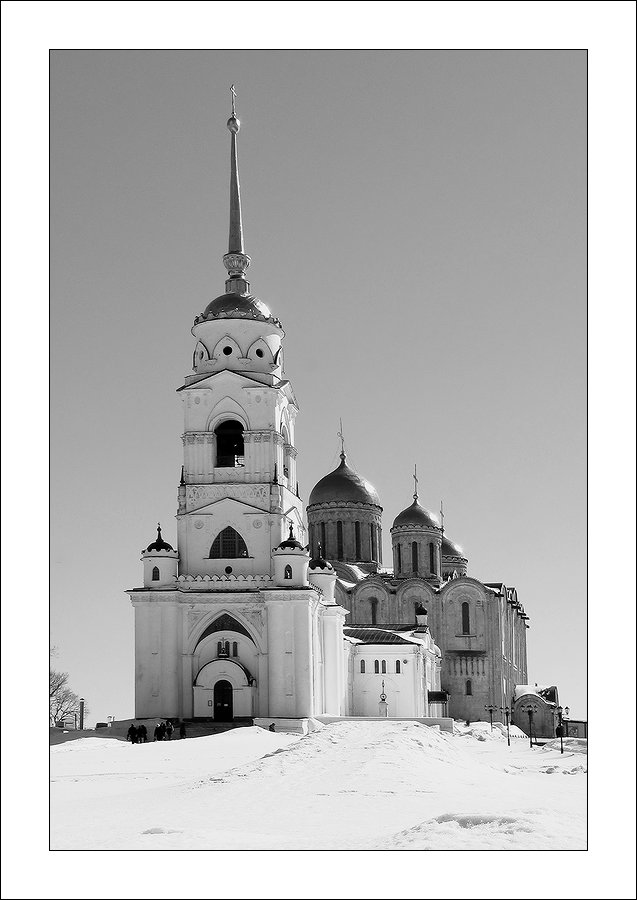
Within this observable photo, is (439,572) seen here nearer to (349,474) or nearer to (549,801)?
(349,474)

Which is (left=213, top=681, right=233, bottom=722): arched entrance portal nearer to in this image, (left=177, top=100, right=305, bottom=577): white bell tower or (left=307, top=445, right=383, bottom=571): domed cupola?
(left=177, top=100, right=305, bottom=577): white bell tower

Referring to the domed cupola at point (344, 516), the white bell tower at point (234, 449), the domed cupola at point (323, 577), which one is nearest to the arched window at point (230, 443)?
the white bell tower at point (234, 449)

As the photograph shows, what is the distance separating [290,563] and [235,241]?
44.6 feet

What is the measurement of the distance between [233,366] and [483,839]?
3190cm

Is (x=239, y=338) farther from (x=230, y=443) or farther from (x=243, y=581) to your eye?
(x=243, y=581)

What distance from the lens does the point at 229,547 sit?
147ft

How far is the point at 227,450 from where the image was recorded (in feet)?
151

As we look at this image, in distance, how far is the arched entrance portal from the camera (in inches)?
1687

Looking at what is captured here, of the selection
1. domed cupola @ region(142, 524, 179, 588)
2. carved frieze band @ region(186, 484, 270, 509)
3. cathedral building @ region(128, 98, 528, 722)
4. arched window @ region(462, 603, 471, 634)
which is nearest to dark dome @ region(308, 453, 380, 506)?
arched window @ region(462, 603, 471, 634)

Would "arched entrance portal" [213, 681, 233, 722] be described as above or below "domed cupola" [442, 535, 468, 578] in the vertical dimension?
below

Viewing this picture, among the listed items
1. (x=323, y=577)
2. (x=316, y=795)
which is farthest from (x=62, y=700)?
(x=316, y=795)

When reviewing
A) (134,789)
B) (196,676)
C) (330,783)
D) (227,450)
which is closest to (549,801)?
(330,783)

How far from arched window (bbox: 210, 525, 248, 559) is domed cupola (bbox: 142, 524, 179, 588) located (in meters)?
1.66

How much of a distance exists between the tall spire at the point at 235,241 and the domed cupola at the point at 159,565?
34.7 feet
